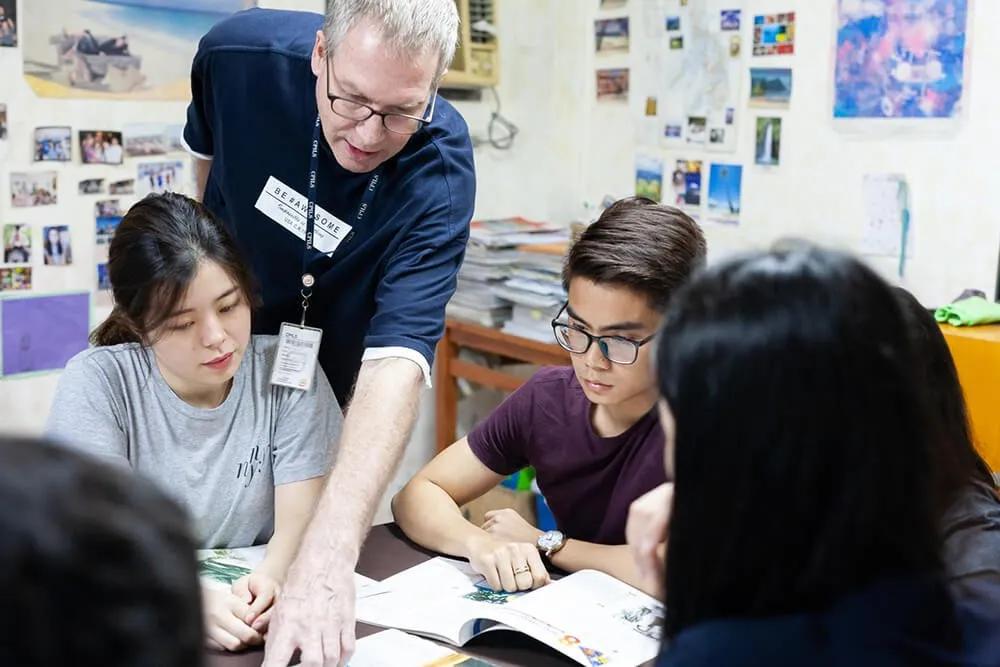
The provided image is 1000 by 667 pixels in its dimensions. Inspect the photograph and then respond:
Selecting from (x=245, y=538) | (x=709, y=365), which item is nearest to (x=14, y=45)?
(x=245, y=538)

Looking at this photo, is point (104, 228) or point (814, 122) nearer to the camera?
point (104, 228)

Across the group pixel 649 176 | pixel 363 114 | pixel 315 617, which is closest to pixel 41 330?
pixel 363 114

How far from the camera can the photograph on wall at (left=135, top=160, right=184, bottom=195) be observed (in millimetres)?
2605

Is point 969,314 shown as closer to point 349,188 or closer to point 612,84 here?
point 349,188

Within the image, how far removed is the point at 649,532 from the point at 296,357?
0.86 metres

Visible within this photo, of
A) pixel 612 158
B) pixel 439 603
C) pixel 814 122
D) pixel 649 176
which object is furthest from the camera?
pixel 612 158

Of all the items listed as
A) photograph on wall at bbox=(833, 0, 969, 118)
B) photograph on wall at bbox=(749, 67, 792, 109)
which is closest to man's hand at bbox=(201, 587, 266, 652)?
photograph on wall at bbox=(833, 0, 969, 118)

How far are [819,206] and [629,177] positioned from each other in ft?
2.28

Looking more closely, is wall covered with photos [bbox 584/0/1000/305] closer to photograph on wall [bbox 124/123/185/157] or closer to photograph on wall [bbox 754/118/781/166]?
photograph on wall [bbox 754/118/781/166]

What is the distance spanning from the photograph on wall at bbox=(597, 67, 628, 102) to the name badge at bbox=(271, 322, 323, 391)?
6.08 ft

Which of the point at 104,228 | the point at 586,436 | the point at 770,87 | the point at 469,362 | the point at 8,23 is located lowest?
the point at 469,362

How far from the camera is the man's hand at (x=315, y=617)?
1127 millimetres

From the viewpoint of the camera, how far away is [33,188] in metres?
2.44

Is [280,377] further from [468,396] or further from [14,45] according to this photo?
[468,396]
